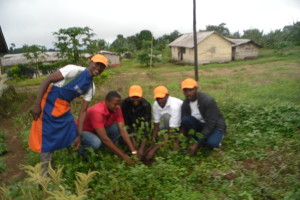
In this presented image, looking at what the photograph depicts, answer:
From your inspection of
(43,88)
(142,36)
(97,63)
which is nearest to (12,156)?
(43,88)

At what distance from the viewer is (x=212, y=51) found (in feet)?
72.1

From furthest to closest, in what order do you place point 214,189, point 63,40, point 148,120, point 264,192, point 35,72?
point 35,72
point 63,40
point 148,120
point 214,189
point 264,192

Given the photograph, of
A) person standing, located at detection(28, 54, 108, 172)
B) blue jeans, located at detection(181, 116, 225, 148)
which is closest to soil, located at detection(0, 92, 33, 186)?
person standing, located at detection(28, 54, 108, 172)

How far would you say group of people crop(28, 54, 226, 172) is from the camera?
9.62ft

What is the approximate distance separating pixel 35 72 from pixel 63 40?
16470 mm

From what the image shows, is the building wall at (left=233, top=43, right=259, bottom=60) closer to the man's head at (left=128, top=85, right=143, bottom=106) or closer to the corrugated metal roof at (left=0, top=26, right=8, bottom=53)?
the corrugated metal roof at (left=0, top=26, right=8, bottom=53)

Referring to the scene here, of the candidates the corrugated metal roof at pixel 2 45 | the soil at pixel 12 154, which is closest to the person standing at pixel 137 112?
the soil at pixel 12 154

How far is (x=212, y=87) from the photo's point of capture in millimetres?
10742

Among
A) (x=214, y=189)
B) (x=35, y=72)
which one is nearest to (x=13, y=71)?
(x=35, y=72)

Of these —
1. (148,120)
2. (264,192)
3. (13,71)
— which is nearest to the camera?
(264,192)

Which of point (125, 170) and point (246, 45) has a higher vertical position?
point (246, 45)

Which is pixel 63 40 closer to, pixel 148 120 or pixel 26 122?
pixel 26 122

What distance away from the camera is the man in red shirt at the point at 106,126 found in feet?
10.6

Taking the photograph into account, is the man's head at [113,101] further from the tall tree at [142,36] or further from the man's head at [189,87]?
the tall tree at [142,36]
